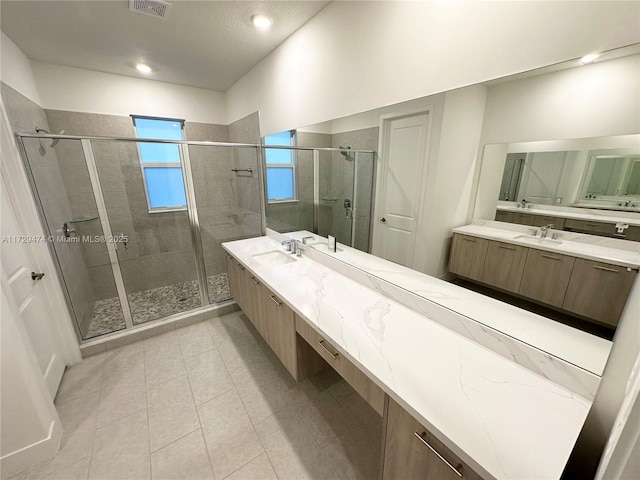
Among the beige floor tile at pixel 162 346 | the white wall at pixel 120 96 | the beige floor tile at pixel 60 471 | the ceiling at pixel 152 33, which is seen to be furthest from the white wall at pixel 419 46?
the beige floor tile at pixel 60 471

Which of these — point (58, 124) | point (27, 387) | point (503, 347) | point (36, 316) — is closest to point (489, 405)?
point (503, 347)

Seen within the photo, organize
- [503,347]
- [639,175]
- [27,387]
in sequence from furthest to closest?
1. [27,387]
2. [503,347]
3. [639,175]

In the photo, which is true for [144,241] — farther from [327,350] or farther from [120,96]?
[327,350]

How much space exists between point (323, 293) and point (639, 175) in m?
1.34

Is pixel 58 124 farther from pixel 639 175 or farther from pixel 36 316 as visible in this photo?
pixel 639 175

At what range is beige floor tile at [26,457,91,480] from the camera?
1.31 meters

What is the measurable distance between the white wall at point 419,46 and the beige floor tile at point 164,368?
89.9 inches

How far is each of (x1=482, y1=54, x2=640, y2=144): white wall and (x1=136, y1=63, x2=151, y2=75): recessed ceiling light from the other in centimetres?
313

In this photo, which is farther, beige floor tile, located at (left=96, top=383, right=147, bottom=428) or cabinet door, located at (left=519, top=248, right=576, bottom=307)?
beige floor tile, located at (left=96, top=383, right=147, bottom=428)

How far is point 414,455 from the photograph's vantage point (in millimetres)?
836

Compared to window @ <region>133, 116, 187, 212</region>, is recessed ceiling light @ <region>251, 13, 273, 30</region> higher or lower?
higher

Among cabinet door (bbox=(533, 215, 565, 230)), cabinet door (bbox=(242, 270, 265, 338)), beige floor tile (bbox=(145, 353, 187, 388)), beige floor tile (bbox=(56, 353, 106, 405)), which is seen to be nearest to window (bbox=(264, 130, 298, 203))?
cabinet door (bbox=(242, 270, 265, 338))

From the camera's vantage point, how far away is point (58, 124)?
101 inches

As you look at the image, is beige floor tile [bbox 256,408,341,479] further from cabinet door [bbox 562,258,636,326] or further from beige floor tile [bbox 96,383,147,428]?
cabinet door [bbox 562,258,636,326]
